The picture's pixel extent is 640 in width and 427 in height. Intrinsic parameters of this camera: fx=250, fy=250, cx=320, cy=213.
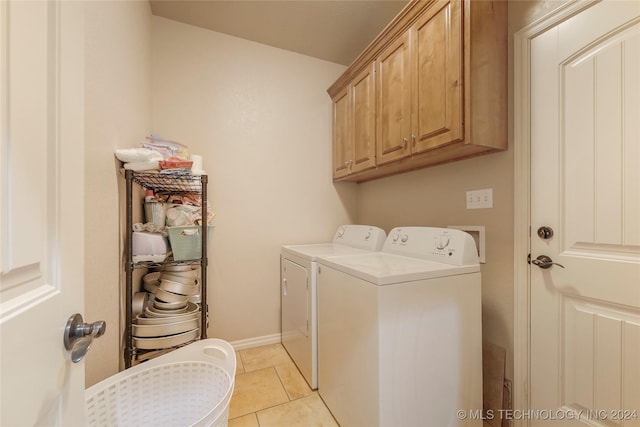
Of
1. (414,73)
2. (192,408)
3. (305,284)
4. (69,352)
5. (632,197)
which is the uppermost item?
(414,73)

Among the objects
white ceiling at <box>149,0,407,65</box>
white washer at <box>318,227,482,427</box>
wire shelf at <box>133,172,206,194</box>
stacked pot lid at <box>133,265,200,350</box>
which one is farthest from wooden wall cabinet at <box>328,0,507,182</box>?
stacked pot lid at <box>133,265,200,350</box>

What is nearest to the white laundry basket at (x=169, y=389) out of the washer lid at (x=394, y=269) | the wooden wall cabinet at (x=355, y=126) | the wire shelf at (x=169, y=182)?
the washer lid at (x=394, y=269)

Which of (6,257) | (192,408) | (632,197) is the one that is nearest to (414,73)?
(632,197)

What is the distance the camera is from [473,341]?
1.24 meters

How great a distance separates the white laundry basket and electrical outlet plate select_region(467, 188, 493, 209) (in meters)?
1.54

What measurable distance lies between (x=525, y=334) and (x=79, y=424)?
1770 millimetres

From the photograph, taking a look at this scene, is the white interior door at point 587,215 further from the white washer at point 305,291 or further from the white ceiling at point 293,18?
the white ceiling at point 293,18

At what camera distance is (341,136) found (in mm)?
2271

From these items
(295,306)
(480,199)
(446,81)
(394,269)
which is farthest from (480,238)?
(295,306)

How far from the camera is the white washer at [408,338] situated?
106 centimetres

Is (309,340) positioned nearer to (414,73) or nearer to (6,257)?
(6,257)

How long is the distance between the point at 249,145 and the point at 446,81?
1.55 meters

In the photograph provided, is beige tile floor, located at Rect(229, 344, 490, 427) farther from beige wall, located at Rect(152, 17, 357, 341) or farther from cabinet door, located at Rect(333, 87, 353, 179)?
cabinet door, located at Rect(333, 87, 353, 179)

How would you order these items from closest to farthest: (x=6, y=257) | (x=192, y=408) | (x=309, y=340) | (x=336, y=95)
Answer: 1. (x=6, y=257)
2. (x=192, y=408)
3. (x=309, y=340)
4. (x=336, y=95)
